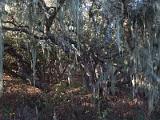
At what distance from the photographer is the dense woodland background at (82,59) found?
25.1 feet

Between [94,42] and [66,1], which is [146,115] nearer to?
[94,42]

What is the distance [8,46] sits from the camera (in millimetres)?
10141

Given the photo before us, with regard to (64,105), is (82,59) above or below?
above

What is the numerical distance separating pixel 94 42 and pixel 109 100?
6.64 feet

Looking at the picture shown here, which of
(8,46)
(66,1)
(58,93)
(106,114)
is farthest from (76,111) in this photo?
(66,1)

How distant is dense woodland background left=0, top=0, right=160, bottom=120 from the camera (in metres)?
7.65

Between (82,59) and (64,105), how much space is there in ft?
4.06

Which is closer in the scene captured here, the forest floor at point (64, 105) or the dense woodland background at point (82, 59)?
the dense woodland background at point (82, 59)

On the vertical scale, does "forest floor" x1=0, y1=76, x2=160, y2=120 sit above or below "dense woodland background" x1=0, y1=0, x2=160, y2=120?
below

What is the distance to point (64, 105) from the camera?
1002cm

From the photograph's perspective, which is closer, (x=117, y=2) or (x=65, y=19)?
(x=117, y=2)

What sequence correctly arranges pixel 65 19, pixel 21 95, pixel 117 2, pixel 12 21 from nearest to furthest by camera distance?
pixel 117 2
pixel 65 19
pixel 12 21
pixel 21 95

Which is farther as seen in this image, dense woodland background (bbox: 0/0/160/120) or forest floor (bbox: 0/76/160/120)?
forest floor (bbox: 0/76/160/120)

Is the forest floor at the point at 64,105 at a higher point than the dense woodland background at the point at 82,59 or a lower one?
lower
